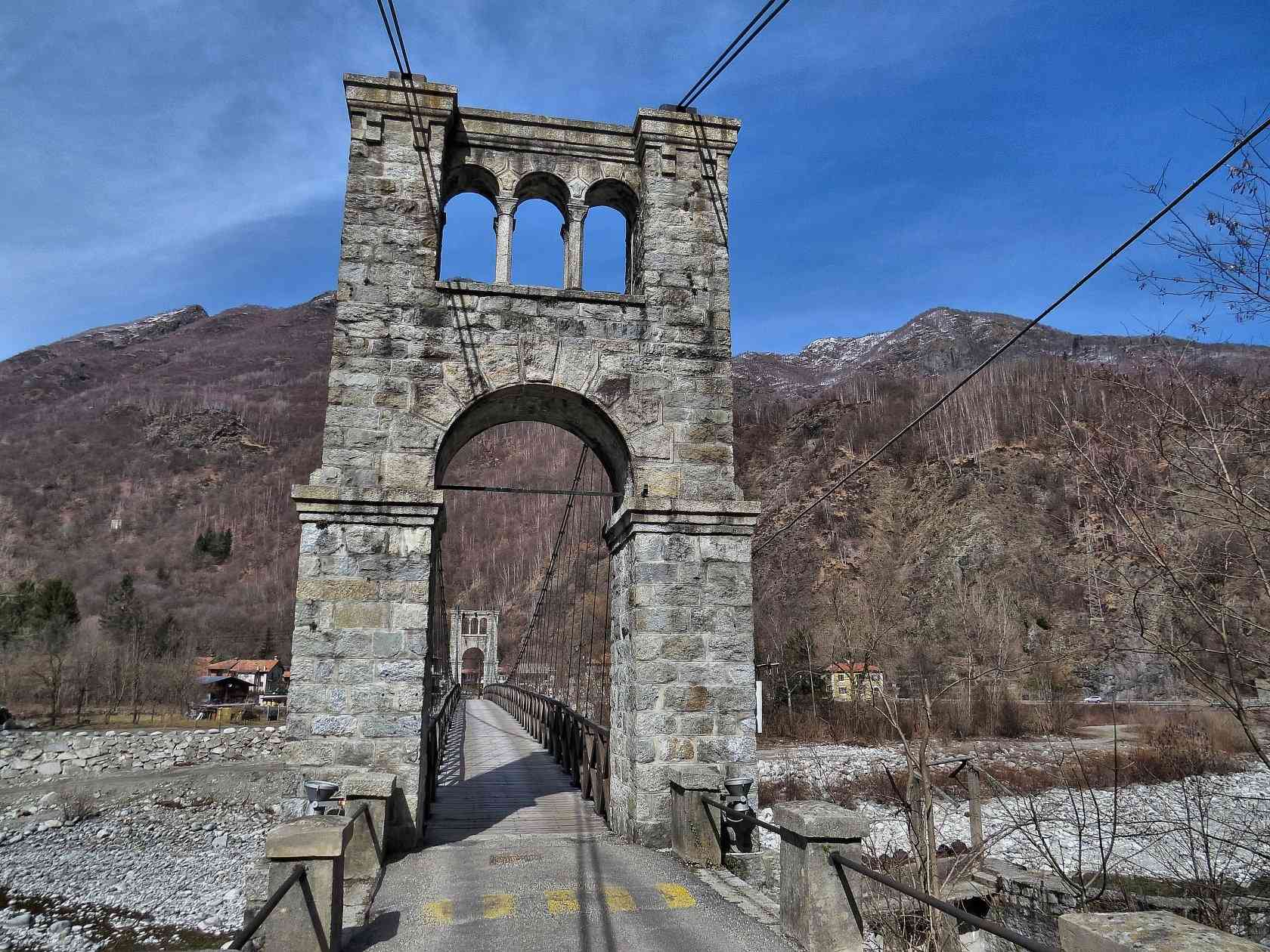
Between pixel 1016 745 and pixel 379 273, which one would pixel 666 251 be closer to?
pixel 379 273

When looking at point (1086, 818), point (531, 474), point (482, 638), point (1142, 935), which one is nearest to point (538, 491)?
point (1142, 935)

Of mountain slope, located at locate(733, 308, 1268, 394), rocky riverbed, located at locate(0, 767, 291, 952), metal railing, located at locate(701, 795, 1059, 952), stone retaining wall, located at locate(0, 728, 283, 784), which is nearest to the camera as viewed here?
metal railing, located at locate(701, 795, 1059, 952)

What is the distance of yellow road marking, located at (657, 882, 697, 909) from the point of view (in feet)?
15.6

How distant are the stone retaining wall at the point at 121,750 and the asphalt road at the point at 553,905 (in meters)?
24.3

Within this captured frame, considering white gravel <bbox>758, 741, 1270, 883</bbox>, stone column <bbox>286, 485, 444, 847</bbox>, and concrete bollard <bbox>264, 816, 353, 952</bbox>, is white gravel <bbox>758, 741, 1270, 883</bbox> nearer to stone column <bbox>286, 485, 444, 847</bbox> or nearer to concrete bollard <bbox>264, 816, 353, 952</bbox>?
stone column <bbox>286, 485, 444, 847</bbox>

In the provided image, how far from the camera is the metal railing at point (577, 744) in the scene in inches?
306

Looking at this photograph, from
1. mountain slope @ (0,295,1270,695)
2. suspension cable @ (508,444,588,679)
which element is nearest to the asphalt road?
suspension cable @ (508,444,588,679)

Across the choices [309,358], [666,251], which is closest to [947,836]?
[666,251]

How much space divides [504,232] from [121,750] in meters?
26.5

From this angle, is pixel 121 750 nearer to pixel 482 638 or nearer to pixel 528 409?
pixel 528 409

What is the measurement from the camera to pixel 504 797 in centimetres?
868

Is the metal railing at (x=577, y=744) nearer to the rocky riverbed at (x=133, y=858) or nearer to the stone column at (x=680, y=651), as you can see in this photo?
the stone column at (x=680, y=651)

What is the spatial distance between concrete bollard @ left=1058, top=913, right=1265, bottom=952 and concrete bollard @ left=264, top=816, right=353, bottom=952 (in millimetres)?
3065

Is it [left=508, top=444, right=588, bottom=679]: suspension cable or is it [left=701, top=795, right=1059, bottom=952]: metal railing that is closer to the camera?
[left=701, top=795, right=1059, bottom=952]: metal railing
